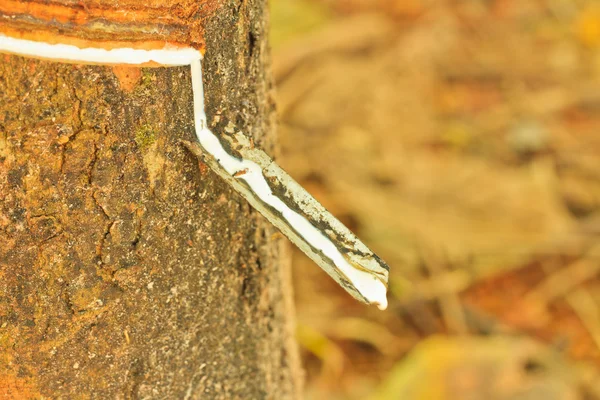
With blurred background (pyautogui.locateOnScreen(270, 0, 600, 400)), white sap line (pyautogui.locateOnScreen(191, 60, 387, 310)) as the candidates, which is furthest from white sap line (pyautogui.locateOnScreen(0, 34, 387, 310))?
blurred background (pyautogui.locateOnScreen(270, 0, 600, 400))

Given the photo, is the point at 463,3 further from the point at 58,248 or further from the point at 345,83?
the point at 58,248

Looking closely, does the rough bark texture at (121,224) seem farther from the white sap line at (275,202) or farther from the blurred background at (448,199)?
the blurred background at (448,199)

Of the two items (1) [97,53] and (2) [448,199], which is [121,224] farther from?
(2) [448,199]

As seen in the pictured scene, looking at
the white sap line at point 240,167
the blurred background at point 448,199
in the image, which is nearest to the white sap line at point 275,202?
the white sap line at point 240,167

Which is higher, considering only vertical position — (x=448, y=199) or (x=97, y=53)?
(x=448, y=199)

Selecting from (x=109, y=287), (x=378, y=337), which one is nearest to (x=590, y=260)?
(x=378, y=337)

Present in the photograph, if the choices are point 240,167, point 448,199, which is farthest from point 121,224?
point 448,199
